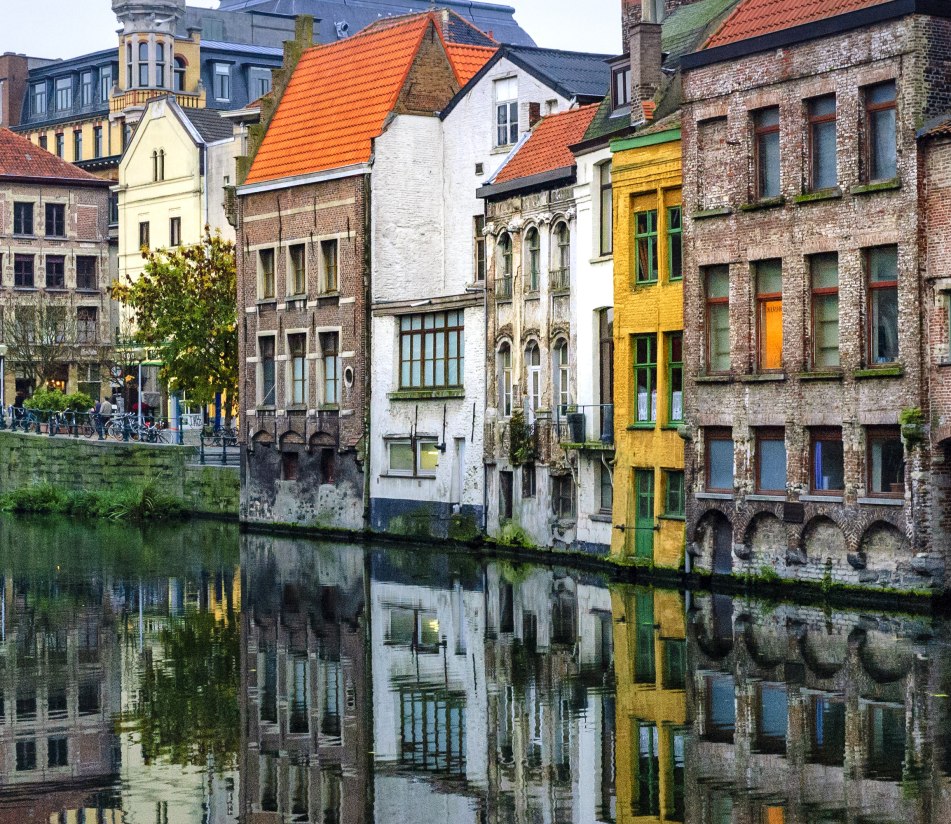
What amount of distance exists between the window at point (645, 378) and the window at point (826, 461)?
18.2 feet

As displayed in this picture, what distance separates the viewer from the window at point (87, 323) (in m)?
96.4

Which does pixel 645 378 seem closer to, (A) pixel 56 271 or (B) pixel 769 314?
(B) pixel 769 314

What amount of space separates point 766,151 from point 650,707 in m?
17.3

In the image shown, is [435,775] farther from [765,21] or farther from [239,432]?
[239,432]

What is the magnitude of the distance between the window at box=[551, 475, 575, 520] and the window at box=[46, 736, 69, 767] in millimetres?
25392

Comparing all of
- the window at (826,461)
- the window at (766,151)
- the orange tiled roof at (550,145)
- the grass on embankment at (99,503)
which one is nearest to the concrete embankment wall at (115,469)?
the grass on embankment at (99,503)

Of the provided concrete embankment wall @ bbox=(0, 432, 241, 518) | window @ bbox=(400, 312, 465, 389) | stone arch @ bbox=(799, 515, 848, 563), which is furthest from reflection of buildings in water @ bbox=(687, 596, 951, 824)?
concrete embankment wall @ bbox=(0, 432, 241, 518)

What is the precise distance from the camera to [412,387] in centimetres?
5662

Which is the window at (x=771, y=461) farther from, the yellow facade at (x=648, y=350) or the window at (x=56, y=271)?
the window at (x=56, y=271)

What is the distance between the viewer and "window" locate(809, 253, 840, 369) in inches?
1540

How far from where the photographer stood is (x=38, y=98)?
119 m

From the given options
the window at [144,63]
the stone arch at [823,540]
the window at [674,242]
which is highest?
the window at [144,63]

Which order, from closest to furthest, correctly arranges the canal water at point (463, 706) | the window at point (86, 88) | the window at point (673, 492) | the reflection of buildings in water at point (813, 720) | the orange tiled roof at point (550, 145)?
1. the reflection of buildings in water at point (813, 720)
2. the canal water at point (463, 706)
3. the window at point (673, 492)
4. the orange tiled roof at point (550, 145)
5. the window at point (86, 88)

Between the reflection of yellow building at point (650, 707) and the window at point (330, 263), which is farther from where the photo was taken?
the window at point (330, 263)
